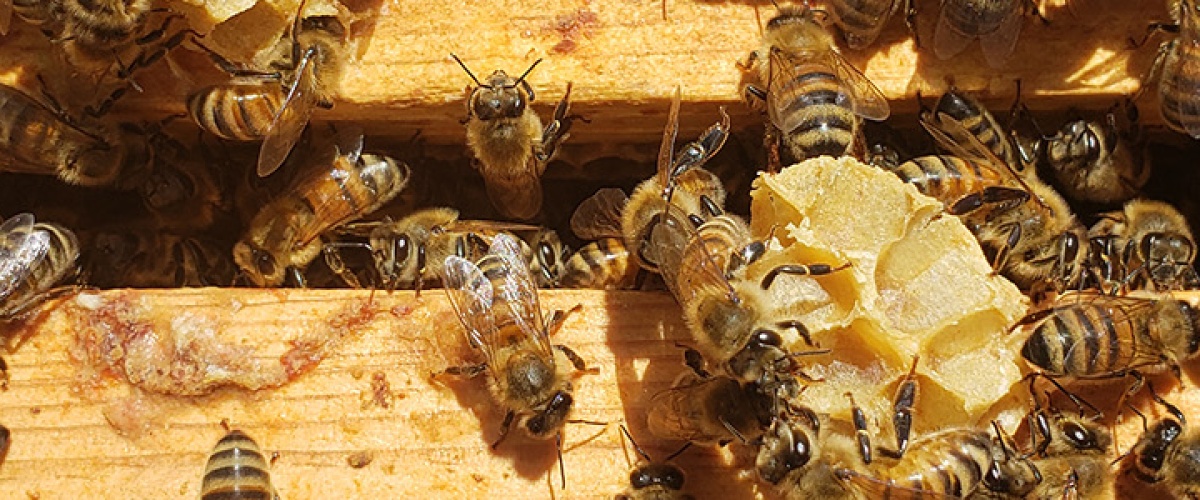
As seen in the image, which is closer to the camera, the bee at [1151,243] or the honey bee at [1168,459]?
the honey bee at [1168,459]

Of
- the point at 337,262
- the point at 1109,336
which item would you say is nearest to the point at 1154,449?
the point at 1109,336

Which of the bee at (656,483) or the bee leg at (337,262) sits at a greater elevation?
the bee at (656,483)

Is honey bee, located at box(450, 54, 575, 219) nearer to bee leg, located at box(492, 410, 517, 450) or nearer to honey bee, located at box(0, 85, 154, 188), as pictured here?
bee leg, located at box(492, 410, 517, 450)

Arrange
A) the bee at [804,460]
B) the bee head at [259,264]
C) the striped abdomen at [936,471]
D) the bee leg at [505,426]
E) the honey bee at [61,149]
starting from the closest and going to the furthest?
1. the striped abdomen at [936,471]
2. the bee at [804,460]
3. the bee leg at [505,426]
4. the honey bee at [61,149]
5. the bee head at [259,264]

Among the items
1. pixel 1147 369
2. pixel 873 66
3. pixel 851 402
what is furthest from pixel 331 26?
pixel 1147 369

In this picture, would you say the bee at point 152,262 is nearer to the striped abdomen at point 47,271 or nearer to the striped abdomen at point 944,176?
the striped abdomen at point 47,271

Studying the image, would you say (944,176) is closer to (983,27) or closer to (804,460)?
(983,27)

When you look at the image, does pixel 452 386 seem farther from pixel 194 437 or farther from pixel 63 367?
pixel 63 367

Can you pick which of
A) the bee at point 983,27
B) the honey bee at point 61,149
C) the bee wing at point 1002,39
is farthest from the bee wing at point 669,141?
the honey bee at point 61,149
